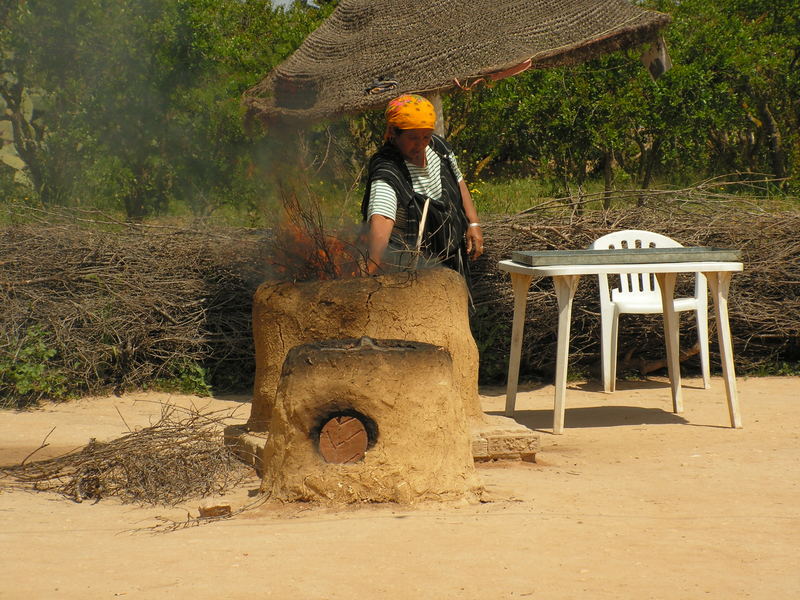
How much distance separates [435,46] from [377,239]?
348 cm

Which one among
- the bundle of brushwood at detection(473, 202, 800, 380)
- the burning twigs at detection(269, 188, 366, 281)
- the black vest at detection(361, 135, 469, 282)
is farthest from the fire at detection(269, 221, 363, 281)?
the bundle of brushwood at detection(473, 202, 800, 380)

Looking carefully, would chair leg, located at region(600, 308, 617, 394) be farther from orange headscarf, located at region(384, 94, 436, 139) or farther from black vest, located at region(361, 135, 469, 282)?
orange headscarf, located at region(384, 94, 436, 139)

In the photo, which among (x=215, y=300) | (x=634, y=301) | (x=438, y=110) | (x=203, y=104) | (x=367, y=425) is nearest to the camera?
(x=367, y=425)

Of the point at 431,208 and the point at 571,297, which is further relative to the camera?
the point at 571,297

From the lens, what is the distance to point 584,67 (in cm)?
1222

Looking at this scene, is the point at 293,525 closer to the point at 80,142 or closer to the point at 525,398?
the point at 525,398

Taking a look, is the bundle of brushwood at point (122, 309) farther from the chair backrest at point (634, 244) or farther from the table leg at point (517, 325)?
the chair backrest at point (634, 244)

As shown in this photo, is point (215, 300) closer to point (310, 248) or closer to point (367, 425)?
point (310, 248)

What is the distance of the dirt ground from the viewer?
3.26m

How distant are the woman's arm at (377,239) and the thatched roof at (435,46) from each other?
2876 millimetres

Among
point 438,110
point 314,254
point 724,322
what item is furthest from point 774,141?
point 314,254

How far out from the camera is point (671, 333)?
21.6ft

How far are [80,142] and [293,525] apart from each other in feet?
29.9

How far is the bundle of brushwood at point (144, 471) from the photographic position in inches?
181
